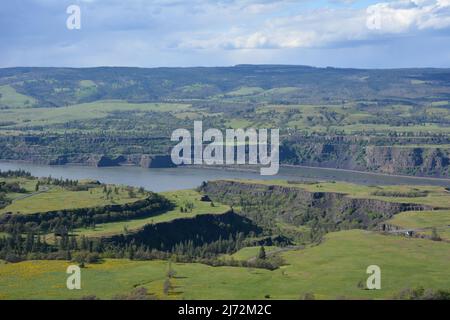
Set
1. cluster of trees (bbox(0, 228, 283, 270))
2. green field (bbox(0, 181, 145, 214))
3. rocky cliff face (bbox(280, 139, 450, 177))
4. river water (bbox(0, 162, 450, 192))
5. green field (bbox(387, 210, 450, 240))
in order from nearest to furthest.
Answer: cluster of trees (bbox(0, 228, 283, 270)), green field (bbox(0, 181, 145, 214)), green field (bbox(387, 210, 450, 240)), river water (bbox(0, 162, 450, 192)), rocky cliff face (bbox(280, 139, 450, 177))

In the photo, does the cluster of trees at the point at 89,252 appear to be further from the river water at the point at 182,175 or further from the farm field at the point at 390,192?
the river water at the point at 182,175

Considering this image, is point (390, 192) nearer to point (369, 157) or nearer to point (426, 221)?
point (426, 221)

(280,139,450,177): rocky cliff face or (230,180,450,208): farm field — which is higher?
(230,180,450,208): farm field

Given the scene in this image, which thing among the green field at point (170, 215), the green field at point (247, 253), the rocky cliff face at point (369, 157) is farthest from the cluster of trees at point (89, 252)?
the rocky cliff face at point (369, 157)

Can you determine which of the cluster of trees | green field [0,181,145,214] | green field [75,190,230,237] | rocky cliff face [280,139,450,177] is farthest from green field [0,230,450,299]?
rocky cliff face [280,139,450,177]

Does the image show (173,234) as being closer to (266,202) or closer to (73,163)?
(266,202)

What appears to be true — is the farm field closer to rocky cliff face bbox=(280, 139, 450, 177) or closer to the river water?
the river water

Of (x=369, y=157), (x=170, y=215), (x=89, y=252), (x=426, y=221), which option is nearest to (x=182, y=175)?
(x=369, y=157)
